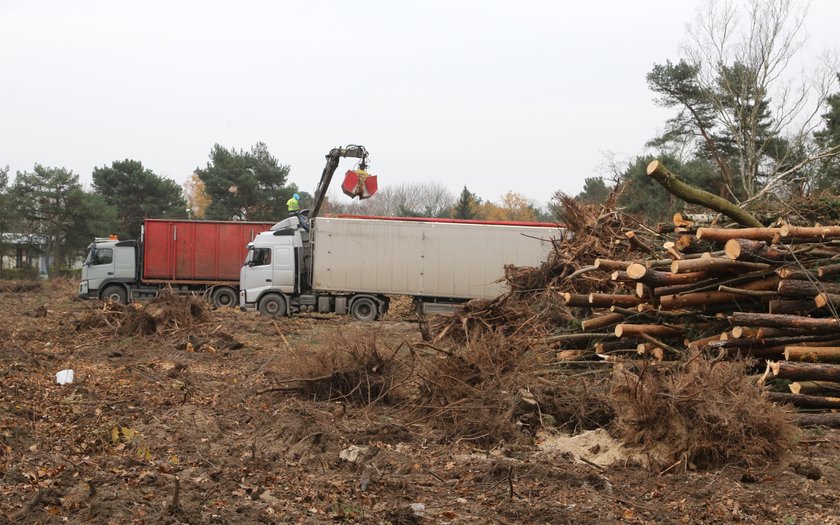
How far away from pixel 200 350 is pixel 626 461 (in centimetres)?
989

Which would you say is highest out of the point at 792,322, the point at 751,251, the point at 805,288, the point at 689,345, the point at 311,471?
the point at 751,251

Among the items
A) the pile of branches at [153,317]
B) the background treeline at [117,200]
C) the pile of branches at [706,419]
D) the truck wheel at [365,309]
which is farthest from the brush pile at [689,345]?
the background treeline at [117,200]

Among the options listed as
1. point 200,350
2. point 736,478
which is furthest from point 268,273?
point 736,478

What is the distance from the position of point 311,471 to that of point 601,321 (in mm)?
5210

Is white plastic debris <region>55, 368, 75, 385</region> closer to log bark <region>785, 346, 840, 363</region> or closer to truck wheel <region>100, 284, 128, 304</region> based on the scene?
log bark <region>785, 346, 840, 363</region>

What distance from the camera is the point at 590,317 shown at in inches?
464

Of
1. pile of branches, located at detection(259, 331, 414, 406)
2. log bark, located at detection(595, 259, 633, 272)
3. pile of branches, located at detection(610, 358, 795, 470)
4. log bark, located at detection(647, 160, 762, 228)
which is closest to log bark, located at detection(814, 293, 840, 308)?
log bark, located at detection(647, 160, 762, 228)

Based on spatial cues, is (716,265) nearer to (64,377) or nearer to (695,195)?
(695,195)

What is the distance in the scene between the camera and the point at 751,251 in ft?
Result: 29.9

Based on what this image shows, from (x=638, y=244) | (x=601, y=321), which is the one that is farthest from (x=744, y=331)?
(x=638, y=244)

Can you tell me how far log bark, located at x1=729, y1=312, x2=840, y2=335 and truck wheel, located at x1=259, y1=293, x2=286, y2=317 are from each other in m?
17.4

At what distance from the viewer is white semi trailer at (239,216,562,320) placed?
2420 cm

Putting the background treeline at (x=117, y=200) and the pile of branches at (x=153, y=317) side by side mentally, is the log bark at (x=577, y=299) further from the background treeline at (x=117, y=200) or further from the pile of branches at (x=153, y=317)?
the background treeline at (x=117, y=200)

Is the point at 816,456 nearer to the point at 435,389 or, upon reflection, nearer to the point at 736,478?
the point at 736,478
